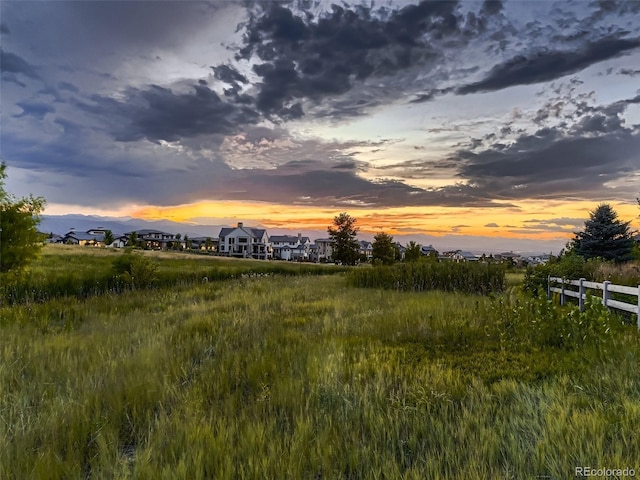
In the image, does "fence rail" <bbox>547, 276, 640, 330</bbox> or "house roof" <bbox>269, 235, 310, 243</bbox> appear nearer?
"fence rail" <bbox>547, 276, 640, 330</bbox>

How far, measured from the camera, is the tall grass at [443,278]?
19.6 metres

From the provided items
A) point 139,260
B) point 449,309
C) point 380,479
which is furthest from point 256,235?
point 380,479

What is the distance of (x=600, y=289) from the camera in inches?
459

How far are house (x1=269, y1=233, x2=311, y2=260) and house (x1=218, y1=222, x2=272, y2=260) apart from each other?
1312 centimetres

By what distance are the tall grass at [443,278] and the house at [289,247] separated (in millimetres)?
109595

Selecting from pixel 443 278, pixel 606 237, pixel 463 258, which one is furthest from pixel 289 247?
pixel 443 278

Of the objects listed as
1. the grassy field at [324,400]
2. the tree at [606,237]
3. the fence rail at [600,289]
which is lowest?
the grassy field at [324,400]

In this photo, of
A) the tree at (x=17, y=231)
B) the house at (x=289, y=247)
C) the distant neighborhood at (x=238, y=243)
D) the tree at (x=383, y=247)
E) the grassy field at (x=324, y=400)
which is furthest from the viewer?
the house at (x=289, y=247)

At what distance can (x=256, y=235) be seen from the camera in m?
116

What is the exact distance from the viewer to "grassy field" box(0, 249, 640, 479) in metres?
3.35

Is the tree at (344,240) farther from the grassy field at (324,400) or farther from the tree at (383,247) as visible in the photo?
the grassy field at (324,400)

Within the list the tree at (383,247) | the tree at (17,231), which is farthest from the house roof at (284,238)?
the tree at (17,231)

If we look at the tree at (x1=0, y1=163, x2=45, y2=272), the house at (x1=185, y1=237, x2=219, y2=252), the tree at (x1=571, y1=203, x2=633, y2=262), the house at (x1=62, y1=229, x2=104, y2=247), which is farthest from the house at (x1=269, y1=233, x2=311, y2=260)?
the tree at (x1=0, y1=163, x2=45, y2=272)

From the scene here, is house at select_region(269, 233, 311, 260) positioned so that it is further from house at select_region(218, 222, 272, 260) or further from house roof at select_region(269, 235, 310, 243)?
house at select_region(218, 222, 272, 260)
